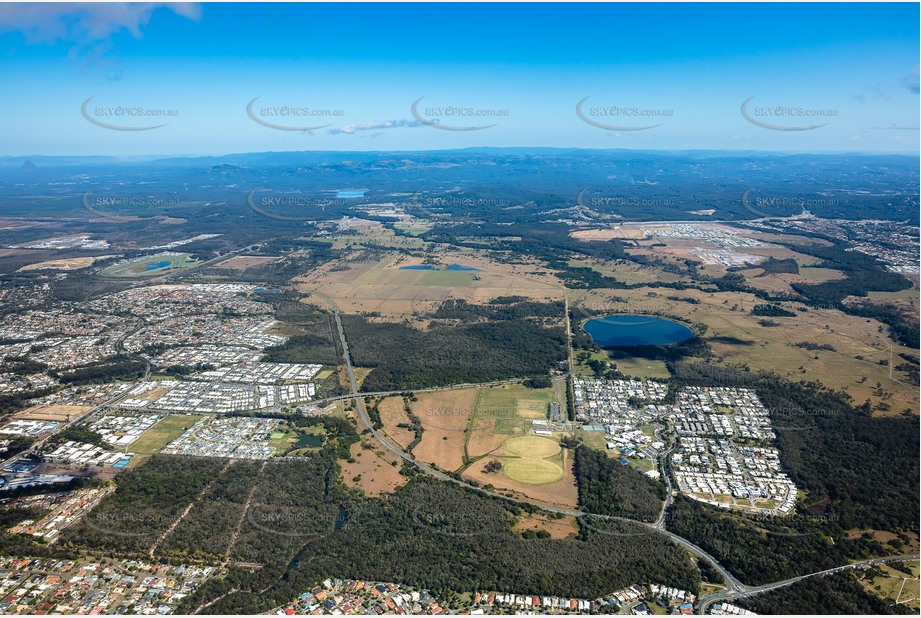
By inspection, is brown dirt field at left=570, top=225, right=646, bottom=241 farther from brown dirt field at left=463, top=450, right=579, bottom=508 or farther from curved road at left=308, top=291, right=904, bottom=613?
brown dirt field at left=463, top=450, right=579, bottom=508

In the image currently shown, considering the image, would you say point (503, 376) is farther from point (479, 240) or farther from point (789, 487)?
point (479, 240)

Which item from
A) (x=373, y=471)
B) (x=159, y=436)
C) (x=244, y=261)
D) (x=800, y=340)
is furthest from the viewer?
(x=244, y=261)

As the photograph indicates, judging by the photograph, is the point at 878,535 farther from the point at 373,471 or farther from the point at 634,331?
the point at 634,331

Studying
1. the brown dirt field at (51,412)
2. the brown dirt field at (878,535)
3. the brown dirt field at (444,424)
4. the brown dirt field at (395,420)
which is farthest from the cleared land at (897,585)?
the brown dirt field at (51,412)

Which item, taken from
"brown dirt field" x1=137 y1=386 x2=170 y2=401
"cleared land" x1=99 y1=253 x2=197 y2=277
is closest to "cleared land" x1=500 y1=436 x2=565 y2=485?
"brown dirt field" x1=137 y1=386 x2=170 y2=401

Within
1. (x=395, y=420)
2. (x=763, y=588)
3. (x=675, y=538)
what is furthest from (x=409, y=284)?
(x=763, y=588)

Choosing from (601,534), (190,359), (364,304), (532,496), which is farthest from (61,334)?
(601,534)
